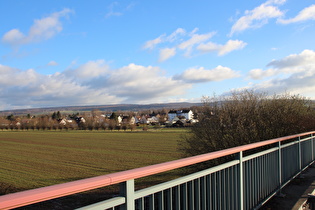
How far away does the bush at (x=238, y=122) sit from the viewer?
→ 9.34 meters

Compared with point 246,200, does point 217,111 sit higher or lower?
higher

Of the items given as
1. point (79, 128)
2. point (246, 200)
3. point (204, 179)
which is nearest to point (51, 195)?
point (204, 179)

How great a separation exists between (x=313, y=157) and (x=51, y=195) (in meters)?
8.94

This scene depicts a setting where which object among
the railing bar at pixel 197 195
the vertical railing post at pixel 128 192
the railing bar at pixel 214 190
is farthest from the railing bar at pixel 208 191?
the vertical railing post at pixel 128 192

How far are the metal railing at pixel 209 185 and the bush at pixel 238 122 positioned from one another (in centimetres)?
236

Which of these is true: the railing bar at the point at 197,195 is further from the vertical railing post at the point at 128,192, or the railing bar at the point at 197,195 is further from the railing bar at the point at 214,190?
the vertical railing post at the point at 128,192

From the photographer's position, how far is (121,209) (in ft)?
6.78

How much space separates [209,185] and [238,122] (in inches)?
246

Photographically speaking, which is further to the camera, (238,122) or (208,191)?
(238,122)

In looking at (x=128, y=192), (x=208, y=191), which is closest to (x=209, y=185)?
(x=208, y=191)

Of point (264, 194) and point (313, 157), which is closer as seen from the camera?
point (264, 194)

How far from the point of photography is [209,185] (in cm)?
318

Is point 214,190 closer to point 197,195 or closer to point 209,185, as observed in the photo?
point 209,185

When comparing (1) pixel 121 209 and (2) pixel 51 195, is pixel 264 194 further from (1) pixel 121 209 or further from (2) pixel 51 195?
(2) pixel 51 195
